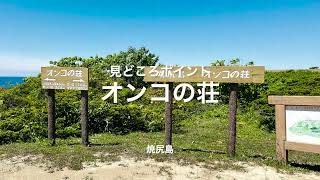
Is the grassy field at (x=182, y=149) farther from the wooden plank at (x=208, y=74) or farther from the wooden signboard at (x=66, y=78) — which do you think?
the wooden plank at (x=208, y=74)

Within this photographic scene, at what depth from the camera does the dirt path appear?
401 inches

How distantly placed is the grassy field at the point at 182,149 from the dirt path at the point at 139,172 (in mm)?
404

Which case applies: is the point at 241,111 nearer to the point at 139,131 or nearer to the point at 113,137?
the point at 139,131

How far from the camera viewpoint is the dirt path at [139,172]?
10195mm

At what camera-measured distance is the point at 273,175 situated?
10383 millimetres

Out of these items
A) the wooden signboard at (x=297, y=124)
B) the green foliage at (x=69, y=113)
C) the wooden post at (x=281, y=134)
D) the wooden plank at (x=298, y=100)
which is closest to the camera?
the wooden plank at (x=298, y=100)

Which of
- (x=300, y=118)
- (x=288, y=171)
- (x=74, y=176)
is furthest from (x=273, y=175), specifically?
(x=74, y=176)

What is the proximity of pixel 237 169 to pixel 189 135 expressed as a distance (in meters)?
6.92

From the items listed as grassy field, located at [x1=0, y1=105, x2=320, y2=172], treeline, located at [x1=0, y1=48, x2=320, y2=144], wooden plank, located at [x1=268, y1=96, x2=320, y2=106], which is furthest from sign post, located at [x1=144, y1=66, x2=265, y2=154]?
treeline, located at [x1=0, y1=48, x2=320, y2=144]

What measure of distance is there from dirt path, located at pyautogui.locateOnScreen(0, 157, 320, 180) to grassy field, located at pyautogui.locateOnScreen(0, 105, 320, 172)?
40cm

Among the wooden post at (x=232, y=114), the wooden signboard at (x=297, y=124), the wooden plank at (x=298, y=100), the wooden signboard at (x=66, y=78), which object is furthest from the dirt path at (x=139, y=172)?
the wooden signboard at (x=66, y=78)

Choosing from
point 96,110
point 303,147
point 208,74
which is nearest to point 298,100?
point 303,147

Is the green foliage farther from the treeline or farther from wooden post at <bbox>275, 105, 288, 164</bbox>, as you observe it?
wooden post at <bbox>275, 105, 288, 164</bbox>

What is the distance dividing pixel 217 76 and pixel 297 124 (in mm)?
2558
